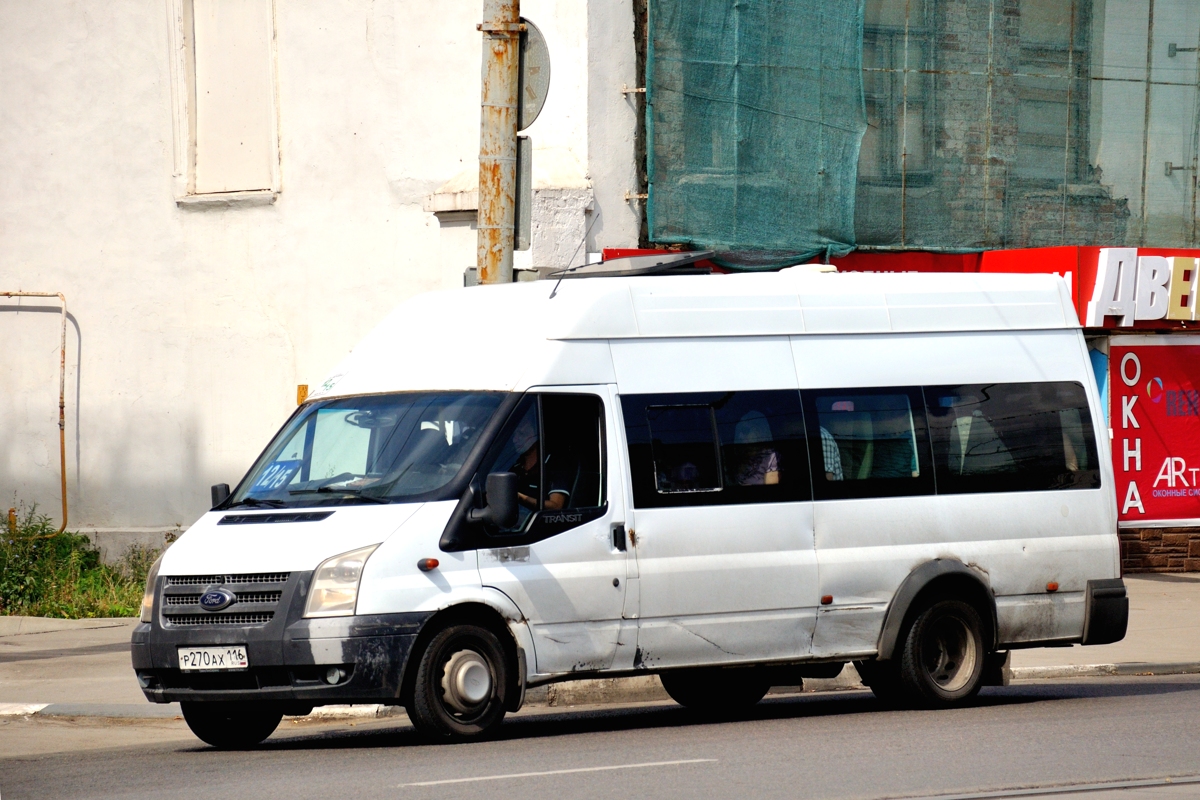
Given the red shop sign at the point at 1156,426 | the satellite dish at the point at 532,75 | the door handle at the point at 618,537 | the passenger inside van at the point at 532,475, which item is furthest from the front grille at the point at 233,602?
the red shop sign at the point at 1156,426

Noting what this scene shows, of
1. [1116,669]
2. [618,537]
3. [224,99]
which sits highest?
[224,99]

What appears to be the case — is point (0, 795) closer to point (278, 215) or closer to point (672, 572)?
point (672, 572)

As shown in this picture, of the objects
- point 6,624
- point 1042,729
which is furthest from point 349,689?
point 6,624

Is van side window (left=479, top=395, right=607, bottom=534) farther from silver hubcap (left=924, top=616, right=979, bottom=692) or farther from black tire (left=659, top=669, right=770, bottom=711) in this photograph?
silver hubcap (left=924, top=616, right=979, bottom=692)

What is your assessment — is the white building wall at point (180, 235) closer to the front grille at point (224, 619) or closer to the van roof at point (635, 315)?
the van roof at point (635, 315)

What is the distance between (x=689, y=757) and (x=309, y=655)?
6.34ft

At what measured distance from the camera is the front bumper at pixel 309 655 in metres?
8.47

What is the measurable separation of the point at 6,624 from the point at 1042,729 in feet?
34.4

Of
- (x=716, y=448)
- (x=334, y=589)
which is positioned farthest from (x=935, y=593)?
(x=334, y=589)

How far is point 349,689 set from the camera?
8.50m

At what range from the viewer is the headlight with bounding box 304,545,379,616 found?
27.9 ft

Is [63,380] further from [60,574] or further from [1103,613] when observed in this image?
[1103,613]

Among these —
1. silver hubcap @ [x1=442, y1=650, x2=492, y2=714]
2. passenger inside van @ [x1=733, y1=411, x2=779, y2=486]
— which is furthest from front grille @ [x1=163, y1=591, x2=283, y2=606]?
passenger inside van @ [x1=733, y1=411, x2=779, y2=486]

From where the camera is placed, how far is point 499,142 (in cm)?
1199
